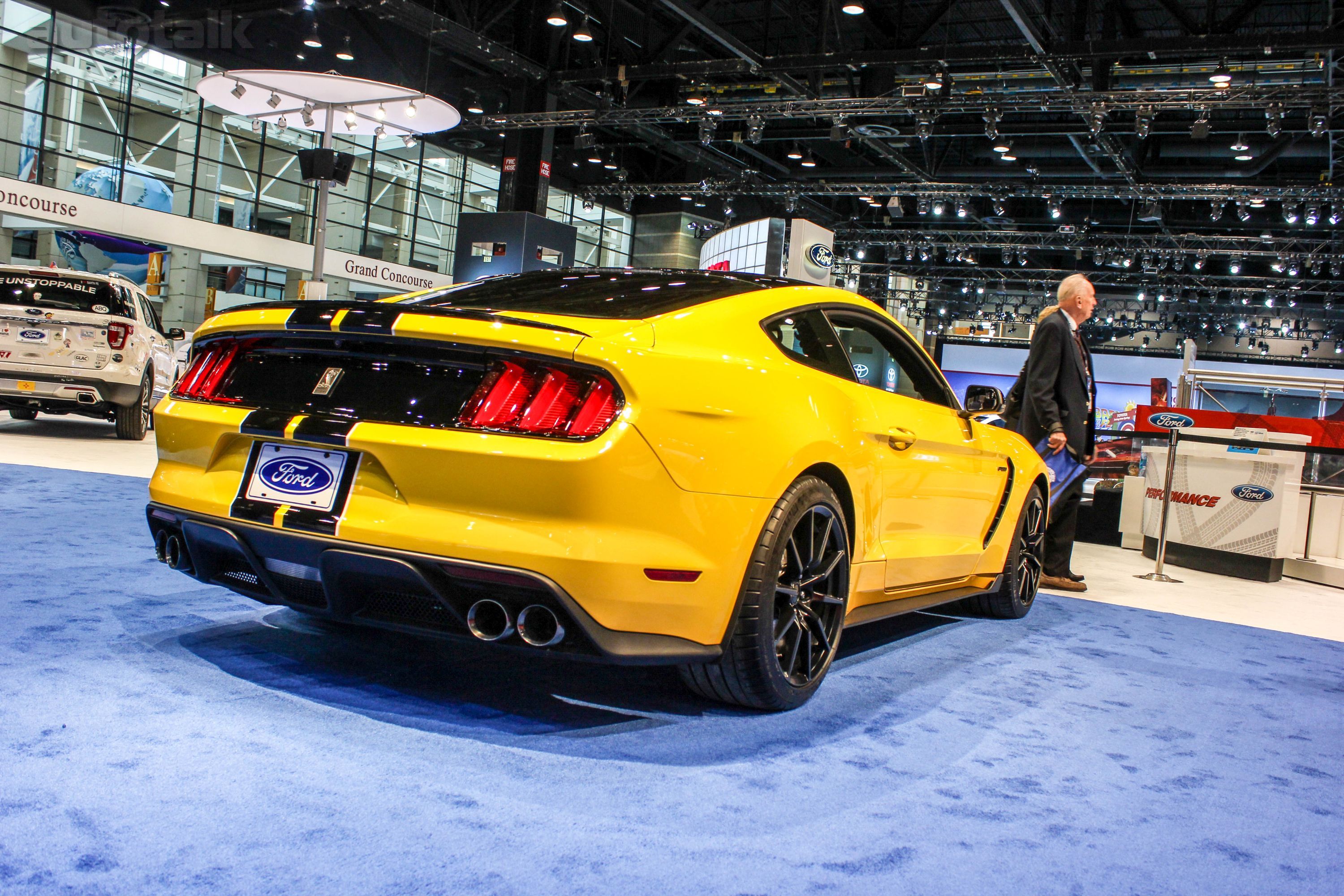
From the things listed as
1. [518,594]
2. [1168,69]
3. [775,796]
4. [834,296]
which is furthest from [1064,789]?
[1168,69]

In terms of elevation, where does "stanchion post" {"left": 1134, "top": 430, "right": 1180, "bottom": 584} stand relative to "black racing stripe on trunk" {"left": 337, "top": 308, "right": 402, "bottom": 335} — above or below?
below

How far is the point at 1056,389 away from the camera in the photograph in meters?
5.62

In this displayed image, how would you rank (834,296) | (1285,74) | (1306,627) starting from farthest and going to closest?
1. (1285,74)
2. (1306,627)
3. (834,296)

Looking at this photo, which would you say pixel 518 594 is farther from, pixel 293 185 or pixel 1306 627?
pixel 293 185

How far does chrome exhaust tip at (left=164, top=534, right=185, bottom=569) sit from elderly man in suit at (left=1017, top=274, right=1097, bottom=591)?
14.5 feet

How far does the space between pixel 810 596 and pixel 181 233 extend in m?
22.1

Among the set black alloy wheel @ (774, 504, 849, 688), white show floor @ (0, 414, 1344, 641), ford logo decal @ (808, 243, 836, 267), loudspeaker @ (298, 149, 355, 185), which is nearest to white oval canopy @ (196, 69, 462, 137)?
loudspeaker @ (298, 149, 355, 185)

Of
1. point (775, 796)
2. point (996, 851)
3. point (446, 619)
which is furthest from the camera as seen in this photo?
point (446, 619)

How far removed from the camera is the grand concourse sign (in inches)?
731

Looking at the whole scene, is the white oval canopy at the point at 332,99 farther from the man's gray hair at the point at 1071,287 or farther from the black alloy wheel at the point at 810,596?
the black alloy wheel at the point at 810,596

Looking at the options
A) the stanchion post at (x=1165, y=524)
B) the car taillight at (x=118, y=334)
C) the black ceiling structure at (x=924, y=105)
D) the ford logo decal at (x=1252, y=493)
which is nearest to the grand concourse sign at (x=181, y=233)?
the black ceiling structure at (x=924, y=105)

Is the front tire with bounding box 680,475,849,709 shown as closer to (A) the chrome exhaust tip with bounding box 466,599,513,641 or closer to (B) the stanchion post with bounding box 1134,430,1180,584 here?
(A) the chrome exhaust tip with bounding box 466,599,513,641

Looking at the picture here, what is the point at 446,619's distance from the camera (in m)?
2.25

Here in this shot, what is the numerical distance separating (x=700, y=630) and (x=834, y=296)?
131cm
